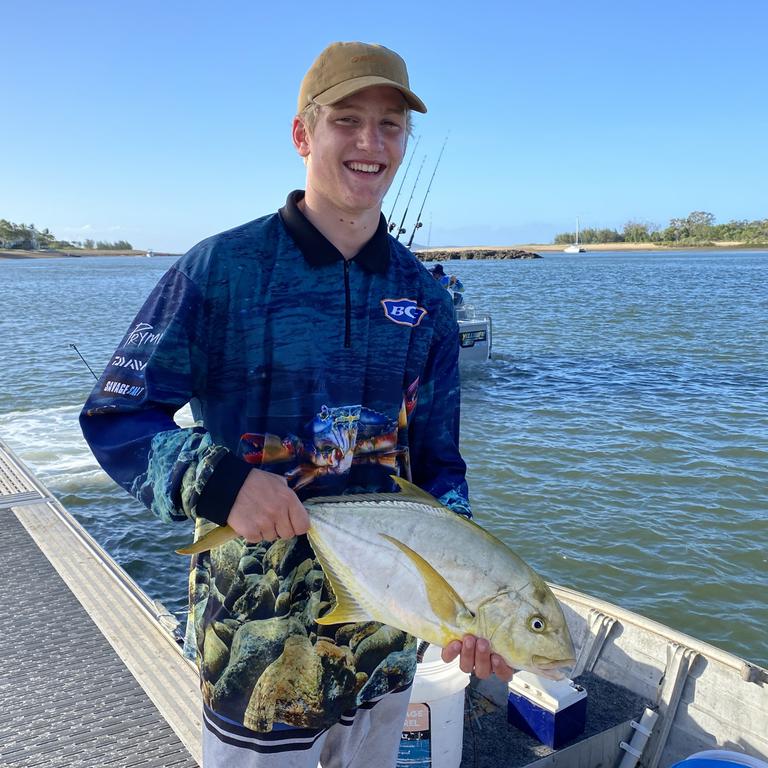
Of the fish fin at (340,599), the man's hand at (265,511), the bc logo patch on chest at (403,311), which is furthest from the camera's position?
the bc logo patch on chest at (403,311)

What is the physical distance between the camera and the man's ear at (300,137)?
88.7 inches

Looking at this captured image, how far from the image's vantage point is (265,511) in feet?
6.14

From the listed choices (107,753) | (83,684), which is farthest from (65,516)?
(107,753)

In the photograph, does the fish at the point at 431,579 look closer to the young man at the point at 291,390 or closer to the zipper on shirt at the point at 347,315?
the young man at the point at 291,390

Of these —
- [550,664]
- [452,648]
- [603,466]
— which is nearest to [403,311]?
[452,648]

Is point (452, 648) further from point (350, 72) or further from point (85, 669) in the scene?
point (85, 669)

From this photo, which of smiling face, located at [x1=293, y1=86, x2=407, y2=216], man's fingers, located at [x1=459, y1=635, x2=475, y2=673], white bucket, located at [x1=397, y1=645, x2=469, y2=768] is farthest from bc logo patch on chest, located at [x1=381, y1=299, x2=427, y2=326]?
white bucket, located at [x1=397, y1=645, x2=469, y2=768]

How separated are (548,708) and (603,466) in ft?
29.2

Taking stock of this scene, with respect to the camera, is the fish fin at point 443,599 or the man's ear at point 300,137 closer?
the fish fin at point 443,599

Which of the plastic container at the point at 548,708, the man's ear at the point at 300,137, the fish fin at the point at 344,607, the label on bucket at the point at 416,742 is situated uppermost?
the man's ear at the point at 300,137

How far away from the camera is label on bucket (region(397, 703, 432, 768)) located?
3586mm

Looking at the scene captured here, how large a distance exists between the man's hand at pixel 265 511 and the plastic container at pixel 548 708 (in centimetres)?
279

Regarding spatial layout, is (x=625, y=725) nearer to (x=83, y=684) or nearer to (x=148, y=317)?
(x=83, y=684)

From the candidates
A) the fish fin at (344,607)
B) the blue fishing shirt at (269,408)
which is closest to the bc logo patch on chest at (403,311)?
the blue fishing shirt at (269,408)
